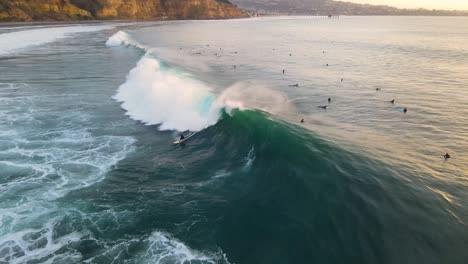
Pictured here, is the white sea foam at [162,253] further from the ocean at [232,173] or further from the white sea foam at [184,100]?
the white sea foam at [184,100]

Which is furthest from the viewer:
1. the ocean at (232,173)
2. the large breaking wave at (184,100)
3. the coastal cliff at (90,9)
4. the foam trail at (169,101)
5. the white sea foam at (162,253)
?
the coastal cliff at (90,9)

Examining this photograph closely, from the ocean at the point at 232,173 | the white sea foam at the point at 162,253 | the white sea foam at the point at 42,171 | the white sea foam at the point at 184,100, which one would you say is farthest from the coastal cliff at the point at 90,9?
the white sea foam at the point at 162,253

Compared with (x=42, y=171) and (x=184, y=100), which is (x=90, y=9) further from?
(x=42, y=171)

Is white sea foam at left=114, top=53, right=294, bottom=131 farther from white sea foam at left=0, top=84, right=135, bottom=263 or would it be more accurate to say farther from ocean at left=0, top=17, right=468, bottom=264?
white sea foam at left=0, top=84, right=135, bottom=263

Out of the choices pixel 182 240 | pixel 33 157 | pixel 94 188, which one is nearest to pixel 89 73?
pixel 33 157

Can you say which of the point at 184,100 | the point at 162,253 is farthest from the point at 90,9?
the point at 162,253

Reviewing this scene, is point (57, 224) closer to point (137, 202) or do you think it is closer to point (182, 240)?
point (137, 202)

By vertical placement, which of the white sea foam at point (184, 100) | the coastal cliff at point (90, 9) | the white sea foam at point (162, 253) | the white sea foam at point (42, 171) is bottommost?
the white sea foam at point (42, 171)
